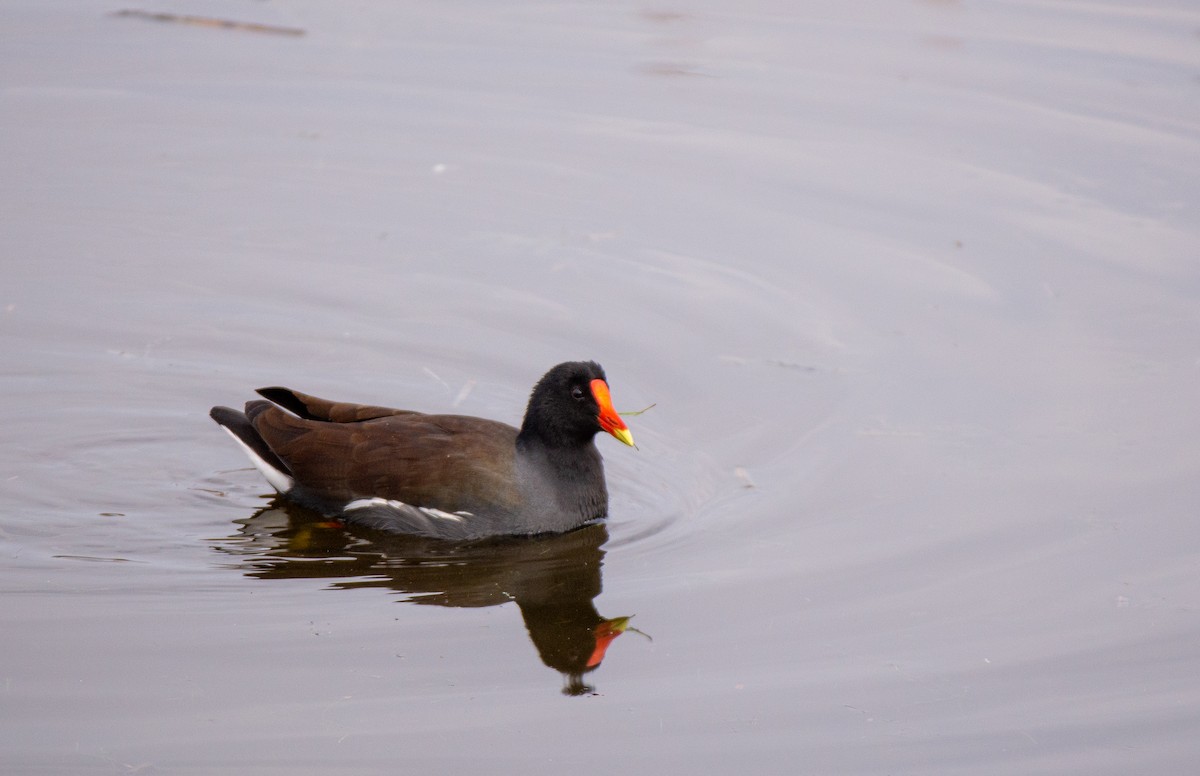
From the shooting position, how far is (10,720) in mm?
4629

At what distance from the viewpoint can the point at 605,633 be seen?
548 cm

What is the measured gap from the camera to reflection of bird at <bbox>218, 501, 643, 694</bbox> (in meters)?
5.50

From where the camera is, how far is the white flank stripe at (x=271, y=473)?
670 centimetres

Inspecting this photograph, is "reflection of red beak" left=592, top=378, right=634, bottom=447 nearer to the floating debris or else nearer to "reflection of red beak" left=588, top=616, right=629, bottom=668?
"reflection of red beak" left=588, top=616, right=629, bottom=668

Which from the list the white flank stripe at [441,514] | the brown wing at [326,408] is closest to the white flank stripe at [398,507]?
the white flank stripe at [441,514]

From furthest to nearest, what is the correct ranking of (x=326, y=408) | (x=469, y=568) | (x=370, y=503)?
1. (x=326, y=408)
2. (x=370, y=503)
3. (x=469, y=568)

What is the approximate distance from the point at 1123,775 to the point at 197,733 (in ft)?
9.58

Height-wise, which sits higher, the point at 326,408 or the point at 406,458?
the point at 326,408

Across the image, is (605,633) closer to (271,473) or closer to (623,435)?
(623,435)

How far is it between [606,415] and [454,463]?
693 mm

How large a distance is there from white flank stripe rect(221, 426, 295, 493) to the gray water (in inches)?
6.3

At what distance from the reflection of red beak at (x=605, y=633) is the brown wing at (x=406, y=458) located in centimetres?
99

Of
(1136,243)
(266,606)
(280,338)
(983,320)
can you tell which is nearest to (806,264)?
(983,320)

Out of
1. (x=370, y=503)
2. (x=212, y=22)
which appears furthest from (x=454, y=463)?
(x=212, y=22)
